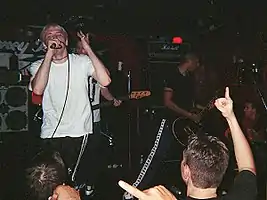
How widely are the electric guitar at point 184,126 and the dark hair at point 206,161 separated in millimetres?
3231

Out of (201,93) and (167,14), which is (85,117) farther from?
(167,14)

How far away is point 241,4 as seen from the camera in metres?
5.66

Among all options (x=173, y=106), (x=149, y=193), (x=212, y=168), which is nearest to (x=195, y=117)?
(x=173, y=106)

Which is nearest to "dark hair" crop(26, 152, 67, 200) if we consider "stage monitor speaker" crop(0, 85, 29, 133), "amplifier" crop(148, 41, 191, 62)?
"stage monitor speaker" crop(0, 85, 29, 133)

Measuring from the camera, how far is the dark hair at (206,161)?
178 centimetres

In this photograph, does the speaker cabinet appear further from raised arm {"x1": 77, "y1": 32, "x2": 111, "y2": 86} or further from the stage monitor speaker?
raised arm {"x1": 77, "y1": 32, "x2": 111, "y2": 86}

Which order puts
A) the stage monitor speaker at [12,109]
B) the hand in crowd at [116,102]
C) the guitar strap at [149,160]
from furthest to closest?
the stage monitor speaker at [12,109]
the hand in crowd at [116,102]
the guitar strap at [149,160]

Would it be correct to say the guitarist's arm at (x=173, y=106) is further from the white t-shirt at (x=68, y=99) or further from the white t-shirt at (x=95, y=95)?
the white t-shirt at (x=68, y=99)

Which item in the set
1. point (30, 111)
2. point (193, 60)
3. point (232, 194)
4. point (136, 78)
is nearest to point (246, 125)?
point (193, 60)

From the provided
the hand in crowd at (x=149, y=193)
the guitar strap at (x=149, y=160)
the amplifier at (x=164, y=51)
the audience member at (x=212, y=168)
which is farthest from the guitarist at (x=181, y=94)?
the hand in crowd at (x=149, y=193)

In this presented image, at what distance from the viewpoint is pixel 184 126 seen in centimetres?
516

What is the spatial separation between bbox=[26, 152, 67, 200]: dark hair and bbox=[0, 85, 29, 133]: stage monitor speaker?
11.3 ft

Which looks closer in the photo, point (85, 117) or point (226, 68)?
point (85, 117)

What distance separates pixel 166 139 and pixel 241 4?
1933 mm
